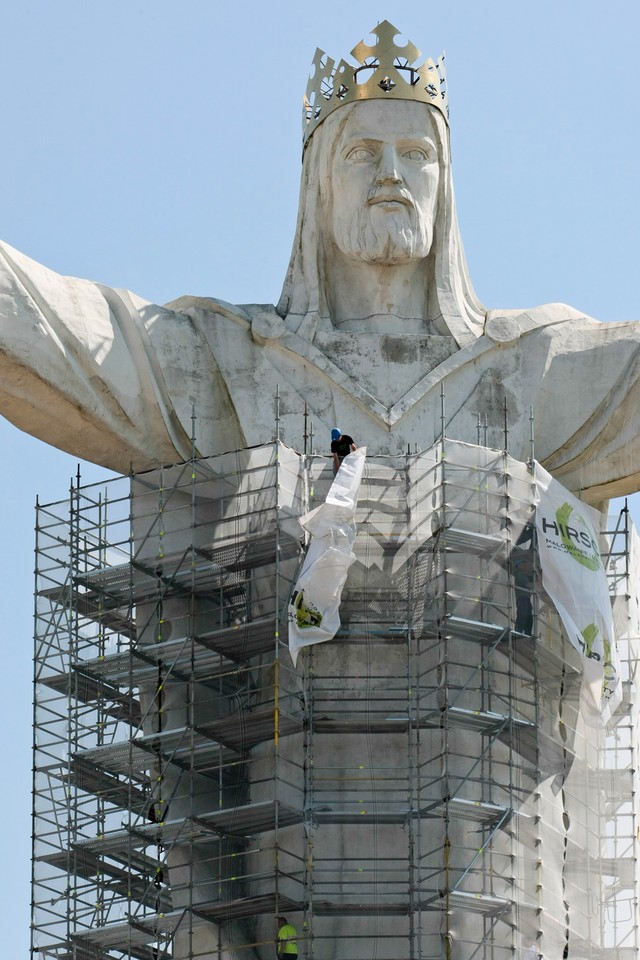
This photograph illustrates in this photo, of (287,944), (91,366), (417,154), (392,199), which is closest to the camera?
(287,944)

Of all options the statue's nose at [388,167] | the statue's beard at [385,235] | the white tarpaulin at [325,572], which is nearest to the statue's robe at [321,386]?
the statue's beard at [385,235]

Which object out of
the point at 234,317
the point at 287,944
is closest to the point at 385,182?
the point at 234,317

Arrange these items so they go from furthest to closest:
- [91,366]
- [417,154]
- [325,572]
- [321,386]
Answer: [417,154] < [321,386] < [91,366] < [325,572]

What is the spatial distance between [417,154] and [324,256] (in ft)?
4.04

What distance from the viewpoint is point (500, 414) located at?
30.9 m

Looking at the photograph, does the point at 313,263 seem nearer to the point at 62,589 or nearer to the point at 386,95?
the point at 386,95

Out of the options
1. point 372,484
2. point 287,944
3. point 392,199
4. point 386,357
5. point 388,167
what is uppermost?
point 388,167

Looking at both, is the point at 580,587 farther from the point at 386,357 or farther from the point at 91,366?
the point at 91,366

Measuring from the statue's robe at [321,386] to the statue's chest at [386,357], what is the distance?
1 cm

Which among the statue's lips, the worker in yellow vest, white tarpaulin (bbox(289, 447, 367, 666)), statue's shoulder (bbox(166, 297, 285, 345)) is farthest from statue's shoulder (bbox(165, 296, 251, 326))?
the worker in yellow vest

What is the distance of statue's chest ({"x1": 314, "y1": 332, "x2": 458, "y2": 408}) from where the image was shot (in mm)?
31031

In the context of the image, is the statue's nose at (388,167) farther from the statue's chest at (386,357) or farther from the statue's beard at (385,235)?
the statue's chest at (386,357)

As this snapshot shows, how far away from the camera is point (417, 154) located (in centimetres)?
3166

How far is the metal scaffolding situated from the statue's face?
2.36 m
